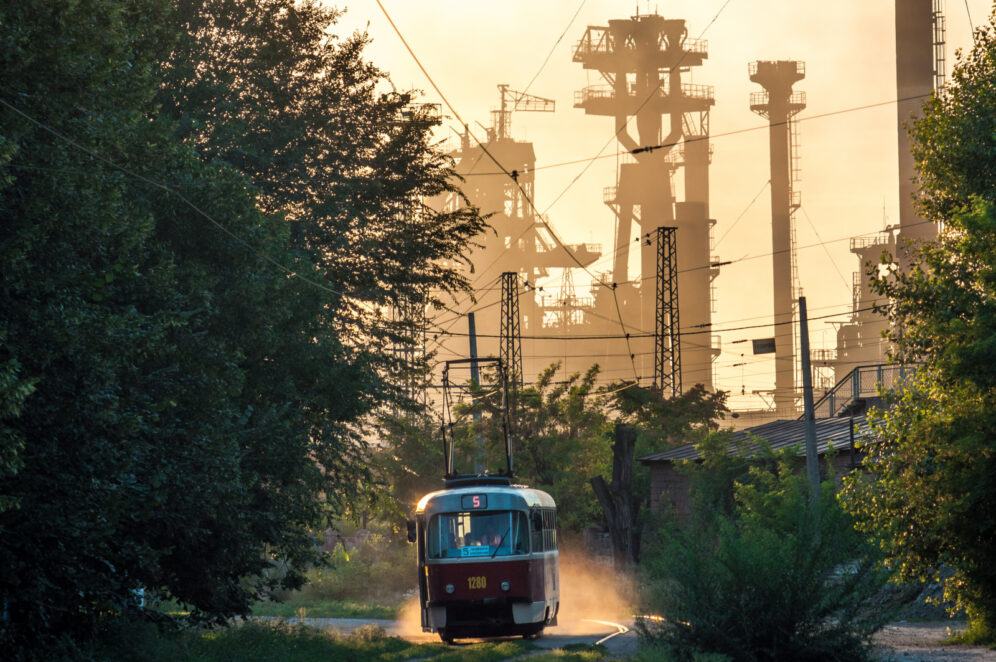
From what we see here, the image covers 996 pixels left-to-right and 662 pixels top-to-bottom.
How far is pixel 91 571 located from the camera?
1401 cm

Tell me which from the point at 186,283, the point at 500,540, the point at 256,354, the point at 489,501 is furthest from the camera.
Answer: the point at 489,501

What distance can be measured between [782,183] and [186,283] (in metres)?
95.9

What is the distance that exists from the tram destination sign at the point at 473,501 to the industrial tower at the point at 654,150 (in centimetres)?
8553

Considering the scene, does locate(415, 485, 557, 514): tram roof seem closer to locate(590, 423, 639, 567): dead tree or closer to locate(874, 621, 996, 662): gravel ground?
locate(874, 621, 996, 662): gravel ground

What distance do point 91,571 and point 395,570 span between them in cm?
4172

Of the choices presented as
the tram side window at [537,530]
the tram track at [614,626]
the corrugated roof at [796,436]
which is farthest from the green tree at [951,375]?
the corrugated roof at [796,436]

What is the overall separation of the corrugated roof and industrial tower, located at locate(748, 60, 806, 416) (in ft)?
192

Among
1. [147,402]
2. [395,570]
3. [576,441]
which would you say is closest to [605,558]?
[576,441]

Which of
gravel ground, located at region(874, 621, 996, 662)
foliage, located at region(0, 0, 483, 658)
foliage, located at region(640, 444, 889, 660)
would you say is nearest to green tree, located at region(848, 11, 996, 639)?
gravel ground, located at region(874, 621, 996, 662)

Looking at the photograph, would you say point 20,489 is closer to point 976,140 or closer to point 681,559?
point 681,559

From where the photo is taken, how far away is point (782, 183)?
359 ft

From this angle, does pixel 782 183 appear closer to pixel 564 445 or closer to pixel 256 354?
pixel 564 445

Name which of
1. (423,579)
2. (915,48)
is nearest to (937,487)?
(423,579)

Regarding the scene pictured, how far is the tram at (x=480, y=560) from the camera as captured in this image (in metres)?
23.4
